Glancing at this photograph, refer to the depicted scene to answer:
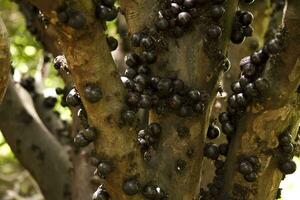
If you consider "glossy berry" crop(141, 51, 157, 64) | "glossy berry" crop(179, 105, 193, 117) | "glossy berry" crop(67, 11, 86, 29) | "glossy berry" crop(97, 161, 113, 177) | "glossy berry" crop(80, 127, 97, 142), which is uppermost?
"glossy berry" crop(67, 11, 86, 29)

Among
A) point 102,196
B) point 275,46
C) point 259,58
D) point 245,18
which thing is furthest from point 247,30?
point 102,196

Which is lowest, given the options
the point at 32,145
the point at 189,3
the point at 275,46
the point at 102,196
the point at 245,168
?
the point at 32,145

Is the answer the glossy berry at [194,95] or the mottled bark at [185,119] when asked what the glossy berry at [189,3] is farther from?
the glossy berry at [194,95]

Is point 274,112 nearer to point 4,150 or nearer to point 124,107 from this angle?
point 124,107

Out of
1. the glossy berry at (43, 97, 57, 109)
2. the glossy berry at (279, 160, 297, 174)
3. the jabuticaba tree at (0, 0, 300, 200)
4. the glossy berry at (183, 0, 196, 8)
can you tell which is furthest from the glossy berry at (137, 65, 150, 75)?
the glossy berry at (43, 97, 57, 109)

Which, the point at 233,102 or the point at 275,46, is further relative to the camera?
the point at 233,102

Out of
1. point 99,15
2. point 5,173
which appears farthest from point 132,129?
point 5,173

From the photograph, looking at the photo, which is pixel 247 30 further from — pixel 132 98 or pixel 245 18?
pixel 132 98

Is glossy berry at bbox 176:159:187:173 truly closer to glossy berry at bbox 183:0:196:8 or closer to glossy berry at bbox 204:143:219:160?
glossy berry at bbox 204:143:219:160
